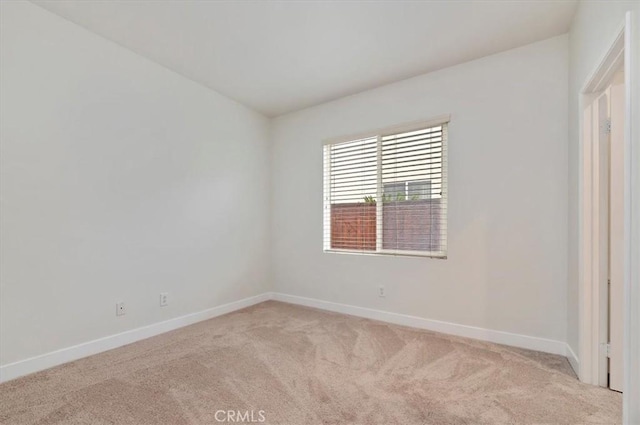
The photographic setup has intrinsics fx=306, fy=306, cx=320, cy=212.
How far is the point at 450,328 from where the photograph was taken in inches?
116

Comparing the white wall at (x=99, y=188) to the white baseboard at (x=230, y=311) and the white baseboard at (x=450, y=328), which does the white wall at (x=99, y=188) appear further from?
the white baseboard at (x=450, y=328)

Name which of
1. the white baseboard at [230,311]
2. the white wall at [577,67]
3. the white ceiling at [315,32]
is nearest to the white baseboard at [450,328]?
the white baseboard at [230,311]

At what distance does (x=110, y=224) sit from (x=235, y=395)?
71.4 inches

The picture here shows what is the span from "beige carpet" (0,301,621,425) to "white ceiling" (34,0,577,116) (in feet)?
8.53

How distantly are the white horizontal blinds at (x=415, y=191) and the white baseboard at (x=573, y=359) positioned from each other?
1.19 meters

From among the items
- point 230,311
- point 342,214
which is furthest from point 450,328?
point 230,311

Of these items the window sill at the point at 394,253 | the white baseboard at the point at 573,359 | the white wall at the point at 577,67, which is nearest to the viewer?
the white wall at the point at 577,67

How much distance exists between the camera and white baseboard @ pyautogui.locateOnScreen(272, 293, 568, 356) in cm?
254

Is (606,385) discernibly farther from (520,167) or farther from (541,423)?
(520,167)

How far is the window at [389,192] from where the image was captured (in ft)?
10.3

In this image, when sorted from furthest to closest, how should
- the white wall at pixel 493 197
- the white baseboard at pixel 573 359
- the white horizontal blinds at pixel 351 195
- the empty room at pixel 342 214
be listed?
the white horizontal blinds at pixel 351 195
the white wall at pixel 493 197
the white baseboard at pixel 573 359
the empty room at pixel 342 214

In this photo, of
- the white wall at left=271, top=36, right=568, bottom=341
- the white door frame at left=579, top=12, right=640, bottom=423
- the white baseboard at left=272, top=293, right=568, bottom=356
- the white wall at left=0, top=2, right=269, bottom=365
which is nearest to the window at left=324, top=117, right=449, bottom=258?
the white wall at left=271, top=36, right=568, bottom=341

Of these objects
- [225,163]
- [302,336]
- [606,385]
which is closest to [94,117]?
[225,163]

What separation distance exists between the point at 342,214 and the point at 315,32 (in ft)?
6.65
